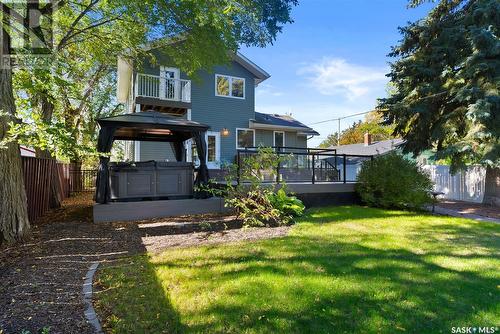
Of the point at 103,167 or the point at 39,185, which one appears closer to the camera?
the point at 103,167

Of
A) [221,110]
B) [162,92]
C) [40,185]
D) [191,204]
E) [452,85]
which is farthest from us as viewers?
[221,110]

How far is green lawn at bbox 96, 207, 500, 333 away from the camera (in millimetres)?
2680

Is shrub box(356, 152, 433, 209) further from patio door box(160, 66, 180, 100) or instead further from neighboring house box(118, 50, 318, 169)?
patio door box(160, 66, 180, 100)

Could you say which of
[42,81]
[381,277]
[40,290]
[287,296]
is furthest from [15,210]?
[381,277]

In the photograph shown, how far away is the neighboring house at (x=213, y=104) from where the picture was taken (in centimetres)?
1408

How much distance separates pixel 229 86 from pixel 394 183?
10398 mm

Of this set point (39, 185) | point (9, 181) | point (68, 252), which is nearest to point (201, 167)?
point (68, 252)

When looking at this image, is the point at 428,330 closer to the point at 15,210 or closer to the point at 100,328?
the point at 100,328

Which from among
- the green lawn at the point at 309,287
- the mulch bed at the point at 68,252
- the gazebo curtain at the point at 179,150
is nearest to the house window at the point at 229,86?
the gazebo curtain at the point at 179,150

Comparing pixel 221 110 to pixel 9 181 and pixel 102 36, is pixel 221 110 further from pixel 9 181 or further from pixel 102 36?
pixel 9 181

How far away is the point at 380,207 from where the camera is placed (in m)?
9.66

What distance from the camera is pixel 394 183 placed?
8.83 metres

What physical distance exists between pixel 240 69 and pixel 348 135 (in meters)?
29.2

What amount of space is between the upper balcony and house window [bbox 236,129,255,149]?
120 inches
